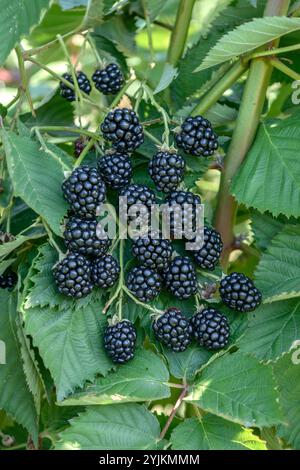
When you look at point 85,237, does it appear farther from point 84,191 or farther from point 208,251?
point 208,251

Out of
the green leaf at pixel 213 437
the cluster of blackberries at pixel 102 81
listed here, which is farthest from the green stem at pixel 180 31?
the green leaf at pixel 213 437

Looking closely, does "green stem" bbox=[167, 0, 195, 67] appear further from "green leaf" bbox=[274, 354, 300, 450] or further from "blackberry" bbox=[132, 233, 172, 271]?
"green leaf" bbox=[274, 354, 300, 450]

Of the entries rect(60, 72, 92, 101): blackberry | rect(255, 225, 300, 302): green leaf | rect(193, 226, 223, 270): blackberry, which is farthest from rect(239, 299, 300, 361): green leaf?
rect(60, 72, 92, 101): blackberry

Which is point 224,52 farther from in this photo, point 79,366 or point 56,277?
point 79,366

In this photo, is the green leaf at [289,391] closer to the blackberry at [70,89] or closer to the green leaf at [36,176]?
the green leaf at [36,176]

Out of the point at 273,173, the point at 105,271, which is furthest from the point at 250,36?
the point at 105,271

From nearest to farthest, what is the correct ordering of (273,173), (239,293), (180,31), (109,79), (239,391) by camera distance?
(239,391) → (239,293) → (273,173) → (109,79) → (180,31)
